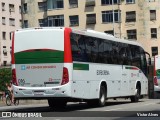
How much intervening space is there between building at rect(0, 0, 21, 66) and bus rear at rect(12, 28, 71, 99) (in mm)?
74168

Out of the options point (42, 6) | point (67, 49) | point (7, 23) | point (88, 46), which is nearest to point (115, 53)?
point (88, 46)

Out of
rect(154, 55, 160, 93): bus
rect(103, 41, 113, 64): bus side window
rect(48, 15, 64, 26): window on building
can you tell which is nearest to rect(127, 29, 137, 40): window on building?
rect(48, 15, 64, 26): window on building

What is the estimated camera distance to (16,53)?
21812 mm

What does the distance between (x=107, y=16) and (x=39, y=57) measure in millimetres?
58107

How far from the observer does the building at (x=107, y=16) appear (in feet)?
251

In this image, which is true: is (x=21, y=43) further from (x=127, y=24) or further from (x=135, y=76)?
(x=127, y=24)

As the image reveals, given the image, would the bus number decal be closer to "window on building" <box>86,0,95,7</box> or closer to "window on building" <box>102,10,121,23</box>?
"window on building" <box>102,10,121,23</box>

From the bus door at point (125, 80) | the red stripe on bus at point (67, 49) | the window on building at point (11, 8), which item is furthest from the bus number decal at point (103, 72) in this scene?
the window on building at point (11, 8)

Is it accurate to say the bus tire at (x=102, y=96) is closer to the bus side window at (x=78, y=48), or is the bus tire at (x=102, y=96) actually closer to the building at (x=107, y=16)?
the bus side window at (x=78, y=48)

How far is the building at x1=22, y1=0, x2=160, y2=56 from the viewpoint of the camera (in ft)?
251

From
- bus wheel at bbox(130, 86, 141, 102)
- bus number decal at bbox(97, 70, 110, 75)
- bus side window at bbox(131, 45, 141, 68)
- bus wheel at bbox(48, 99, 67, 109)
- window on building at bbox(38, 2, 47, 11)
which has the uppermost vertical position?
window on building at bbox(38, 2, 47, 11)

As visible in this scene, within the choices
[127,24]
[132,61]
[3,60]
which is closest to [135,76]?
[132,61]

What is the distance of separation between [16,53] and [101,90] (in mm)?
4898

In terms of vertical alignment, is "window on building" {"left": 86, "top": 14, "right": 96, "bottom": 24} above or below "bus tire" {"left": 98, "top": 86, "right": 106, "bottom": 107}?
above
